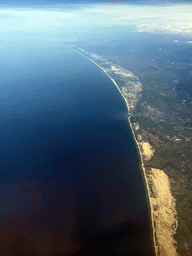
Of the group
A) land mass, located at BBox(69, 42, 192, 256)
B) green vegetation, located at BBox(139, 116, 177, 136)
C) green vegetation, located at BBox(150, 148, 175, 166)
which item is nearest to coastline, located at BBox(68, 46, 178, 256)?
land mass, located at BBox(69, 42, 192, 256)

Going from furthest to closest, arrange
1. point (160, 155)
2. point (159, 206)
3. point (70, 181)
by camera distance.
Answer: point (160, 155), point (70, 181), point (159, 206)

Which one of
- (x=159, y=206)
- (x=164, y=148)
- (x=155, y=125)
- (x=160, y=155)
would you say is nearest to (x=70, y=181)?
(x=159, y=206)

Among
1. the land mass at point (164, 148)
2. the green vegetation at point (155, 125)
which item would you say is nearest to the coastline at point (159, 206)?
the land mass at point (164, 148)

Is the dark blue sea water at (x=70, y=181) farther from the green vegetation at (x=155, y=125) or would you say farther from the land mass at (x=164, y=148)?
the green vegetation at (x=155, y=125)

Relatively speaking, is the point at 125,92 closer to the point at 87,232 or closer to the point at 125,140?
the point at 125,140

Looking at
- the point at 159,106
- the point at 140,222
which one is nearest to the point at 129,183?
the point at 140,222

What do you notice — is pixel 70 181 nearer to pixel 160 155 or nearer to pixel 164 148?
pixel 160 155

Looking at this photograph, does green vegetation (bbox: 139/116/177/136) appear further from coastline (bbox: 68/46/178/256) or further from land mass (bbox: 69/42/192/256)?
coastline (bbox: 68/46/178/256)

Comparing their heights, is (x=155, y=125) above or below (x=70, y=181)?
above
